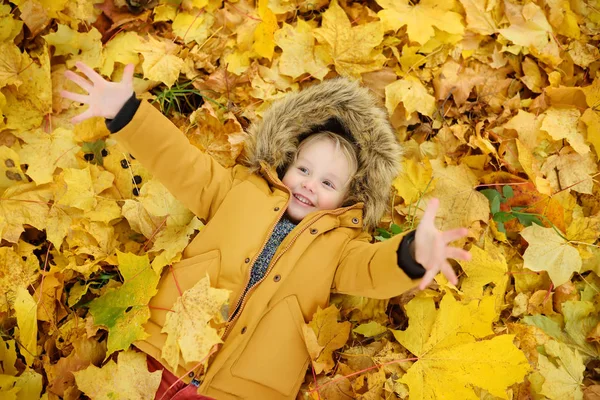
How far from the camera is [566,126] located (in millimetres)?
2057

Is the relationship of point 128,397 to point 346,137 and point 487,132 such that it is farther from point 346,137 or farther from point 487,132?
point 487,132

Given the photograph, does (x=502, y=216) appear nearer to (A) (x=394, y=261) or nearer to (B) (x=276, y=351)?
(A) (x=394, y=261)

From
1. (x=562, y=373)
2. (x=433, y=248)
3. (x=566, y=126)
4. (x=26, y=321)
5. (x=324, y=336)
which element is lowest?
(x=562, y=373)

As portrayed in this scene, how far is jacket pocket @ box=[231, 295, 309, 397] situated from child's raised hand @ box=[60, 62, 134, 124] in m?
0.85

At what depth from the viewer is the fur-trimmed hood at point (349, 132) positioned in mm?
1877

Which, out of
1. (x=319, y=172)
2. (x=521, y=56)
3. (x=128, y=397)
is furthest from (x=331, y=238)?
(x=521, y=56)

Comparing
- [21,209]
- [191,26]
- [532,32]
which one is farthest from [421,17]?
[21,209]

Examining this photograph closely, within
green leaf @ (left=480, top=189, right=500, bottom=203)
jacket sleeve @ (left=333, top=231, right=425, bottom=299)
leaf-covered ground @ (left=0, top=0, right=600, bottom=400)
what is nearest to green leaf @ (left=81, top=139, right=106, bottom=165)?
leaf-covered ground @ (left=0, top=0, right=600, bottom=400)

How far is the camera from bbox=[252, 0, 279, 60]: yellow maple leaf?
209 cm

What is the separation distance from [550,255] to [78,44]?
2.09 meters

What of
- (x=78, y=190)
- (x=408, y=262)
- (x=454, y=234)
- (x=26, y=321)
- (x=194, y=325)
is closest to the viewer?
(x=454, y=234)

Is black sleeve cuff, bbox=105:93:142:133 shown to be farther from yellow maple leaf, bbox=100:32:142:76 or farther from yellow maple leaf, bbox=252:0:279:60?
yellow maple leaf, bbox=252:0:279:60

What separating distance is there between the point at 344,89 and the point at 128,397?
1.36 m

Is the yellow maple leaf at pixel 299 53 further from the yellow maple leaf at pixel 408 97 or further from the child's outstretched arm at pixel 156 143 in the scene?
the child's outstretched arm at pixel 156 143
